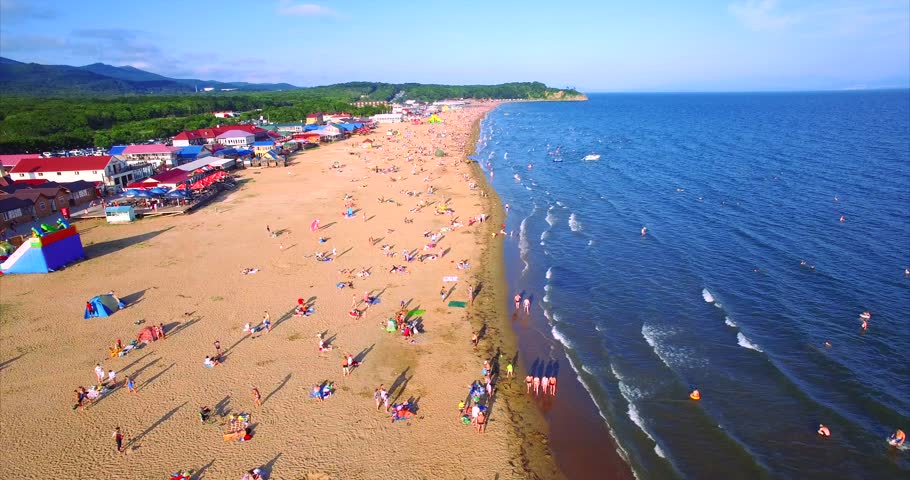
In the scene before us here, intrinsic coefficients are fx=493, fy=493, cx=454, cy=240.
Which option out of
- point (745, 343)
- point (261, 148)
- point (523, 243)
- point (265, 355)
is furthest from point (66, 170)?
point (745, 343)

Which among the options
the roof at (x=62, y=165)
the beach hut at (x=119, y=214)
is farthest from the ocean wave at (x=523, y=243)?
the roof at (x=62, y=165)

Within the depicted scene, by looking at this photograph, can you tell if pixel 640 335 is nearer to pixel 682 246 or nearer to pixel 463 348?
pixel 463 348

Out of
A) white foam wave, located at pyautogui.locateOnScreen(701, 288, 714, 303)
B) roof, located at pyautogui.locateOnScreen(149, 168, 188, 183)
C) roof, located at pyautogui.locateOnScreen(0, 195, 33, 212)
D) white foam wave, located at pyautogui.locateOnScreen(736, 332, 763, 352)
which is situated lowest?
white foam wave, located at pyautogui.locateOnScreen(736, 332, 763, 352)

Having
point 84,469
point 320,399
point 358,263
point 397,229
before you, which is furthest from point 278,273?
point 84,469

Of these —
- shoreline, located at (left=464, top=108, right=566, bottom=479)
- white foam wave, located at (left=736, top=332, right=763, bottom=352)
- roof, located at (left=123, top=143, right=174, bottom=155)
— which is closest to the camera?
shoreline, located at (left=464, top=108, right=566, bottom=479)

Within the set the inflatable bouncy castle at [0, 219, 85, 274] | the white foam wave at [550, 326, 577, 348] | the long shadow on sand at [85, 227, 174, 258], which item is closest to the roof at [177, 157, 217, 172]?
the long shadow on sand at [85, 227, 174, 258]

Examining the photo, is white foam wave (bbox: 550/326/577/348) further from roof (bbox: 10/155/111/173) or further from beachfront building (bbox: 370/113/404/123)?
beachfront building (bbox: 370/113/404/123)

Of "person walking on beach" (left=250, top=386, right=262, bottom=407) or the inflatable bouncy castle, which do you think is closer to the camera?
"person walking on beach" (left=250, top=386, right=262, bottom=407)
